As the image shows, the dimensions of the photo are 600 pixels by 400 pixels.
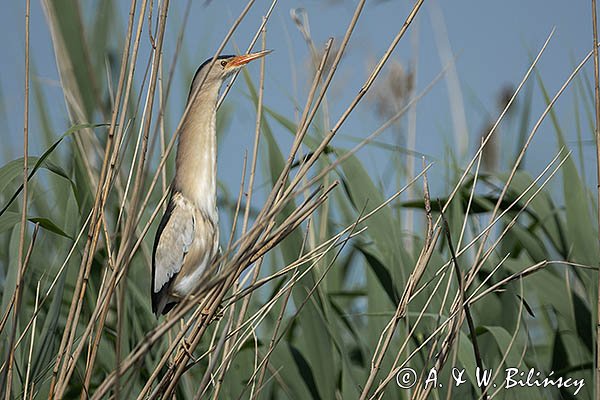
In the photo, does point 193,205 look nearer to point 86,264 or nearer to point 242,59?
point 242,59

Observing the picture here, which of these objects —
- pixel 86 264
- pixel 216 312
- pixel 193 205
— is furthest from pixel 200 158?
pixel 86 264

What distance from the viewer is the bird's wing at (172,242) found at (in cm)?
146

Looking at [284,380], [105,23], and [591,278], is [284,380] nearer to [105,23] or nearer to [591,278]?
[591,278]

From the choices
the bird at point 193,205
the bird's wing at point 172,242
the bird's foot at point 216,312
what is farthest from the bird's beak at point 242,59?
the bird's foot at point 216,312

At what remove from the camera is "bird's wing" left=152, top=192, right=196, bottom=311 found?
57.7 inches

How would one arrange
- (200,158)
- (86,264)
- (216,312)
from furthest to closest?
(200,158) < (216,312) < (86,264)

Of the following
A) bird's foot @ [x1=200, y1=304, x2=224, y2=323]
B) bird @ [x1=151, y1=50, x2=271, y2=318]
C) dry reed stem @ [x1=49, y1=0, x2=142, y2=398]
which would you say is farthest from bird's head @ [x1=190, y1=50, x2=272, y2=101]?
dry reed stem @ [x1=49, y1=0, x2=142, y2=398]

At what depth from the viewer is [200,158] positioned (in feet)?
4.65

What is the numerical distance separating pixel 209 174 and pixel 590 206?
2.54 feet

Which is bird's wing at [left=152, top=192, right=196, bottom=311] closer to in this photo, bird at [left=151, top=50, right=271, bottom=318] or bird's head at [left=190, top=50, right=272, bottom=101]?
bird at [left=151, top=50, right=271, bottom=318]

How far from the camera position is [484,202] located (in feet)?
5.75

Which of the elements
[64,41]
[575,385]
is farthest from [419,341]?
[64,41]

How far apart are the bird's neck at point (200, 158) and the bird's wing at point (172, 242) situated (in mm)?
27

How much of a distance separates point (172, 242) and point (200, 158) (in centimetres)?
17
